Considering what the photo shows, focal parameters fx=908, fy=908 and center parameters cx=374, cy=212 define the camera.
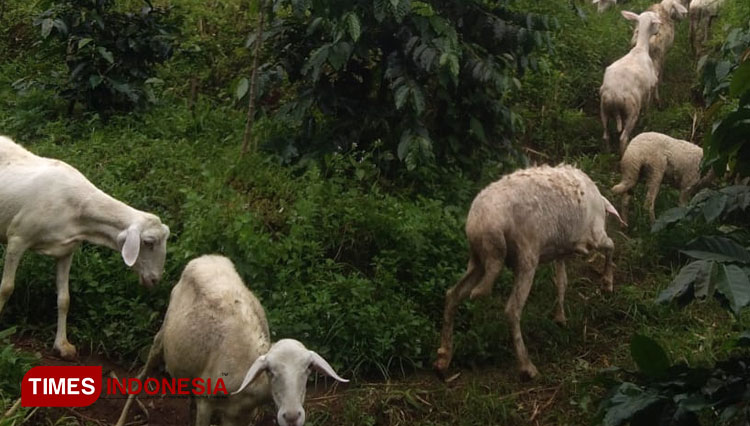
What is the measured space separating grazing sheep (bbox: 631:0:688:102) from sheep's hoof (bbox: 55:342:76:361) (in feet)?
25.0

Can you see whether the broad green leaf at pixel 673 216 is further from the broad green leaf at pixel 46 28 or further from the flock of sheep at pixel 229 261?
the broad green leaf at pixel 46 28

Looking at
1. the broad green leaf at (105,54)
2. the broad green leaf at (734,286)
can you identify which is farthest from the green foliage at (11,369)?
the broad green leaf at (734,286)

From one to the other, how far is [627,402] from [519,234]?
11.4 ft

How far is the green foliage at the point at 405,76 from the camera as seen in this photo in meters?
7.51

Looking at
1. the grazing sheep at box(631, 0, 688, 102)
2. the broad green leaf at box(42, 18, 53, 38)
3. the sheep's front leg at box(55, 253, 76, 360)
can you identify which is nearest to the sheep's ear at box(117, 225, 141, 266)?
the sheep's front leg at box(55, 253, 76, 360)

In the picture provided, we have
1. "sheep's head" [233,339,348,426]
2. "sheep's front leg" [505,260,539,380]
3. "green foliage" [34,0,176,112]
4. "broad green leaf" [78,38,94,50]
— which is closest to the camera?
"sheep's head" [233,339,348,426]

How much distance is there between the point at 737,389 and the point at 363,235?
4479mm

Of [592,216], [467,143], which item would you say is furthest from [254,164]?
[592,216]

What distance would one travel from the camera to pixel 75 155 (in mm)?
7867

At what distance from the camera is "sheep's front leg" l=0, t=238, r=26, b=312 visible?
604cm

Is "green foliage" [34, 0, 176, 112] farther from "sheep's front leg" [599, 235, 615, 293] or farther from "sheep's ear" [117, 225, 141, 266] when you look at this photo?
"sheep's front leg" [599, 235, 615, 293]

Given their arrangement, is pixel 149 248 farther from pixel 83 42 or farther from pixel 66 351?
pixel 83 42

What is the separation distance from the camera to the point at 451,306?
251 inches

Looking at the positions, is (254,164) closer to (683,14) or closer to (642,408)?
(642,408)
